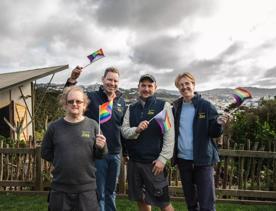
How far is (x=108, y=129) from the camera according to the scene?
13.2 ft

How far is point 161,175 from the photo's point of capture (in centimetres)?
385

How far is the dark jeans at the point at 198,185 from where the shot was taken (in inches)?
152

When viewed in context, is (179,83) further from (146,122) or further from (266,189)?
(266,189)

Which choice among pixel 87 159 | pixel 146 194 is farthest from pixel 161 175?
pixel 87 159

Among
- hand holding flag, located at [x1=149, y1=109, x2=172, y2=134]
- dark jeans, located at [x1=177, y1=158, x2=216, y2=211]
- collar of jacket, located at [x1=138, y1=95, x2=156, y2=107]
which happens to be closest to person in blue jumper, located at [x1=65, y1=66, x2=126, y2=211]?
collar of jacket, located at [x1=138, y1=95, x2=156, y2=107]

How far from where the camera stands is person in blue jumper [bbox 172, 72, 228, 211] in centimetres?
383

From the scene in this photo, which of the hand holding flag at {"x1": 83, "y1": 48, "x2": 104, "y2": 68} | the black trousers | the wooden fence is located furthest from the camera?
the wooden fence

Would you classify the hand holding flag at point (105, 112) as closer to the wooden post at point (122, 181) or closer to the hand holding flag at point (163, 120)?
the hand holding flag at point (163, 120)

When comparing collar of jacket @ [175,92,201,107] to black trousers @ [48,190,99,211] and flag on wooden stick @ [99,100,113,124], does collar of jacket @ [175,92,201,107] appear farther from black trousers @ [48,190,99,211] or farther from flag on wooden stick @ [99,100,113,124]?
black trousers @ [48,190,99,211]

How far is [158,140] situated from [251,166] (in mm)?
3320

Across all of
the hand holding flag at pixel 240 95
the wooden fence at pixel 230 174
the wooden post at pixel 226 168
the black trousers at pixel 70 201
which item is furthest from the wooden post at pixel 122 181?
the hand holding flag at pixel 240 95

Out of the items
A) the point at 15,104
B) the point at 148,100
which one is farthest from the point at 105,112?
the point at 15,104

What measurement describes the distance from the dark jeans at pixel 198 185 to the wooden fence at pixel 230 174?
2294 mm

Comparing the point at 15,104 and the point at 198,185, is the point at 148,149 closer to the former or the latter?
the point at 198,185
